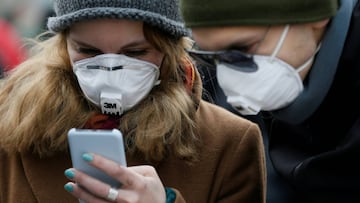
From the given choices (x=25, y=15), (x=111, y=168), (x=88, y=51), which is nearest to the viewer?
(x=111, y=168)

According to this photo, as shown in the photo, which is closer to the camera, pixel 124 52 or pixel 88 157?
pixel 88 157

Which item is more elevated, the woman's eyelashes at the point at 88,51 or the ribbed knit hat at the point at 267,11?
the ribbed knit hat at the point at 267,11

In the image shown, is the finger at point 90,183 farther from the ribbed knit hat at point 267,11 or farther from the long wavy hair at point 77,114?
the ribbed knit hat at point 267,11

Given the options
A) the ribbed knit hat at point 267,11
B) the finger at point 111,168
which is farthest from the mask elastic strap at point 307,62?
the finger at point 111,168

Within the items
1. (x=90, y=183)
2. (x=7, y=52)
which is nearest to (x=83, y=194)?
(x=90, y=183)

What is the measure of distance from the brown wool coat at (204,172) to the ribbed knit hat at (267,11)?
76 centimetres

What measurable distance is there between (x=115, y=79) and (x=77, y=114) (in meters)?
0.28

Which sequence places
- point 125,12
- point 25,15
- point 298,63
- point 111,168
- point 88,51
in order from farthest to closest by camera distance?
point 25,15
point 88,51
point 125,12
point 298,63
point 111,168

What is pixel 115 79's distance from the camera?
3.23 m

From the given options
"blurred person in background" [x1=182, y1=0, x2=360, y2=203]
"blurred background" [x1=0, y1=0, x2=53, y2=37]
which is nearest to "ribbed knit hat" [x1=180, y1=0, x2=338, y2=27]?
"blurred person in background" [x1=182, y1=0, x2=360, y2=203]

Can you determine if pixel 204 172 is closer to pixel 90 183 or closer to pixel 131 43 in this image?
pixel 131 43

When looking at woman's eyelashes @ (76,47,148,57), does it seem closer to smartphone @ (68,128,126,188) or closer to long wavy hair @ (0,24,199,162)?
long wavy hair @ (0,24,199,162)

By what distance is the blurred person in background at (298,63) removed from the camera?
286 cm

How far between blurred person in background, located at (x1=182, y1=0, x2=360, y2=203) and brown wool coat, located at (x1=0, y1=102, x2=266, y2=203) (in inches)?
16.2
